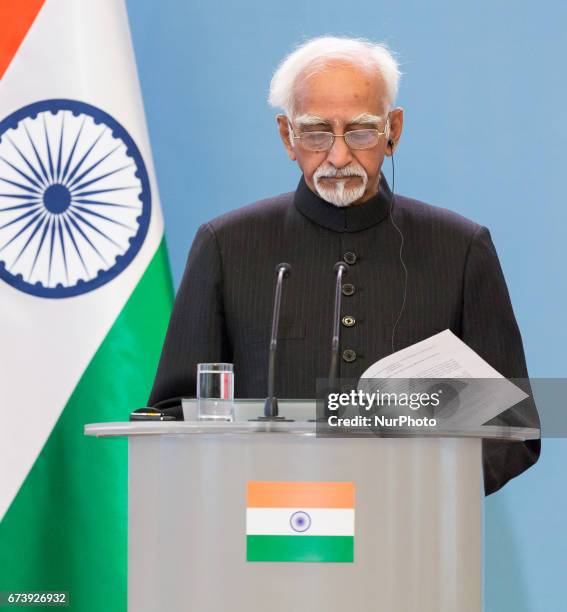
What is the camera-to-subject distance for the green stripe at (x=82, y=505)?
282 centimetres

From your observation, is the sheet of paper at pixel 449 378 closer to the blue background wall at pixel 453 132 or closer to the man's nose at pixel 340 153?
the man's nose at pixel 340 153

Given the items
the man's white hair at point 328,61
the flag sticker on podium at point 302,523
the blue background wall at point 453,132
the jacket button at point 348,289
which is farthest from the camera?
the blue background wall at point 453,132

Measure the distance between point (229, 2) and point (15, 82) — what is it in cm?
92

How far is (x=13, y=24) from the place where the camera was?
9.53ft

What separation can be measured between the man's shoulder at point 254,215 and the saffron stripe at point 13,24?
2.22ft

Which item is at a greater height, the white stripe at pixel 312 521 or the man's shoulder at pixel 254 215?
the man's shoulder at pixel 254 215

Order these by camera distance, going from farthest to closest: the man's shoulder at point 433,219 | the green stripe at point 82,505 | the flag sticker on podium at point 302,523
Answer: the green stripe at point 82,505
the man's shoulder at point 433,219
the flag sticker on podium at point 302,523

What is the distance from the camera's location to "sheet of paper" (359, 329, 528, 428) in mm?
1731

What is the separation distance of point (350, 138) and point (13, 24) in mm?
975

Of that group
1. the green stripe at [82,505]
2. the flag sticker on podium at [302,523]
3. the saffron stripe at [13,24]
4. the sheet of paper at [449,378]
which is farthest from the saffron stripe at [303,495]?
the saffron stripe at [13,24]

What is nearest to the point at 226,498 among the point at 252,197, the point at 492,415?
the point at 492,415

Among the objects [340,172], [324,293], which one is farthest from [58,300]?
[340,172]

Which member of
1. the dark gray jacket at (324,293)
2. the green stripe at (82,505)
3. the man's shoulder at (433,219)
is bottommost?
the green stripe at (82,505)

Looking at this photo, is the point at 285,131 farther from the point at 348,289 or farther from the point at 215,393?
the point at 215,393
